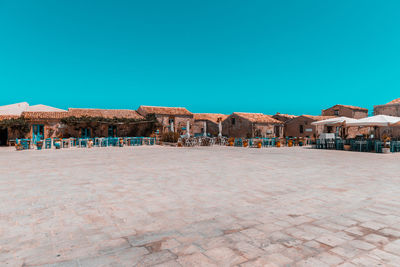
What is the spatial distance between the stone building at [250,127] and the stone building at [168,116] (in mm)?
5743

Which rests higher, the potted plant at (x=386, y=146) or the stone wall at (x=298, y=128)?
the stone wall at (x=298, y=128)

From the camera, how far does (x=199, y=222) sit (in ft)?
11.5

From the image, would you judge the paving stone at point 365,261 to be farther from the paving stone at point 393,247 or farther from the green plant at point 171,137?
the green plant at point 171,137

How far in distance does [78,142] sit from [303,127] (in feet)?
84.9

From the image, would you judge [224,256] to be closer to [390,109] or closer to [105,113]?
[105,113]

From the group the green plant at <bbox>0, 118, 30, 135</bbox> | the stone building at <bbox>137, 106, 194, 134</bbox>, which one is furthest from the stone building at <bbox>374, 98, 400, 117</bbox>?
the green plant at <bbox>0, 118, 30, 135</bbox>

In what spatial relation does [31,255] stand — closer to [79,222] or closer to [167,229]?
[79,222]

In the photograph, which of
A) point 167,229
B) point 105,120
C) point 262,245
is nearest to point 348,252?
point 262,245

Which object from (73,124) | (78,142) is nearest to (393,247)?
(78,142)

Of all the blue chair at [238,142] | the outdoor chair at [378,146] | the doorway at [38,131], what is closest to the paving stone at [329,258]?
the outdoor chair at [378,146]

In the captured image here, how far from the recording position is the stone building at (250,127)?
30.1 m

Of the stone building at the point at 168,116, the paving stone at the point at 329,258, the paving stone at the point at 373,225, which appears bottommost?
the paving stone at the point at 329,258

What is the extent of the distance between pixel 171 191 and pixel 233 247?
105 inches

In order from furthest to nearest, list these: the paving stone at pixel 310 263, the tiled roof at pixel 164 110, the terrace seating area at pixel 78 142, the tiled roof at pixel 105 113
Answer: the tiled roof at pixel 164 110 < the tiled roof at pixel 105 113 < the terrace seating area at pixel 78 142 < the paving stone at pixel 310 263
